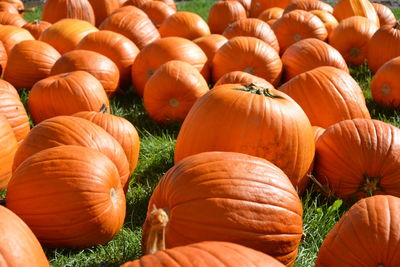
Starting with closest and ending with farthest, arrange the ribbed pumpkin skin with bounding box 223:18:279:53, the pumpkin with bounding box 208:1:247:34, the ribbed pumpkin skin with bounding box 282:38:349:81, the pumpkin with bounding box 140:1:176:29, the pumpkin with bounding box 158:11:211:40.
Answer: the ribbed pumpkin skin with bounding box 282:38:349:81
the ribbed pumpkin skin with bounding box 223:18:279:53
the pumpkin with bounding box 158:11:211:40
the pumpkin with bounding box 140:1:176:29
the pumpkin with bounding box 208:1:247:34

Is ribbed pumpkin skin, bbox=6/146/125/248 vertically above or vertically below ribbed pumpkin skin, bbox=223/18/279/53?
above

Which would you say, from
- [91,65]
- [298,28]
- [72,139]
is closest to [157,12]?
[298,28]

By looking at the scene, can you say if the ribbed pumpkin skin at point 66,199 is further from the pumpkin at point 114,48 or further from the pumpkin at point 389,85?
the pumpkin at point 389,85

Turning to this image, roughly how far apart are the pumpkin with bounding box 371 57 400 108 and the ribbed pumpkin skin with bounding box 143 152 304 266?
2.96 metres

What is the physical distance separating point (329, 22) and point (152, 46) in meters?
2.66

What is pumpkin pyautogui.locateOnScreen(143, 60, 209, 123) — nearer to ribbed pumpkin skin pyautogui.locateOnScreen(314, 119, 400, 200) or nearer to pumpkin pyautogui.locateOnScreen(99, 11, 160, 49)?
ribbed pumpkin skin pyautogui.locateOnScreen(314, 119, 400, 200)

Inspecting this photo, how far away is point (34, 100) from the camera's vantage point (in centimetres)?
487

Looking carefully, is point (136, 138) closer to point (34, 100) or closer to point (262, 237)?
point (34, 100)

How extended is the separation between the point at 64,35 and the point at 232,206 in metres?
4.61

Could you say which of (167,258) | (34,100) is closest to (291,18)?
(34,100)

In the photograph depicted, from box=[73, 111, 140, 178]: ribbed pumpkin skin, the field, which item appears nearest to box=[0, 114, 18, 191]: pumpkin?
the field

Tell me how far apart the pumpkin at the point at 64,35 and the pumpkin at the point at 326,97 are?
117 inches

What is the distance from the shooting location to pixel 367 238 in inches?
96.0

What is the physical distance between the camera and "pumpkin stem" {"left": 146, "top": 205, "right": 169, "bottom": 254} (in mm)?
2023
